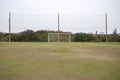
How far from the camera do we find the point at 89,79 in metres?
4.96

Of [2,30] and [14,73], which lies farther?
[2,30]

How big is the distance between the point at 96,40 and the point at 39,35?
1034cm

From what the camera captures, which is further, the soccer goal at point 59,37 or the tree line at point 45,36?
the tree line at point 45,36

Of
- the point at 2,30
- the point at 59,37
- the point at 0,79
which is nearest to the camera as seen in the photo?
the point at 0,79

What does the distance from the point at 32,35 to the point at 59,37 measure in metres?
6.37

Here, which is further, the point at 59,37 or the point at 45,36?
→ the point at 45,36

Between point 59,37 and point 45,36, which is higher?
point 45,36

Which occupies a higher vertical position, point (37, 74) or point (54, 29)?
point (54, 29)

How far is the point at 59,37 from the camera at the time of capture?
97.1 ft

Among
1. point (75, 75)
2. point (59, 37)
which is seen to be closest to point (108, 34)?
point (59, 37)

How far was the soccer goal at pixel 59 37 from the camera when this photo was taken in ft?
96.3

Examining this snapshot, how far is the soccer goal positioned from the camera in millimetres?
29359

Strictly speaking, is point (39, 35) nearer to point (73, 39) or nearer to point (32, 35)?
point (32, 35)

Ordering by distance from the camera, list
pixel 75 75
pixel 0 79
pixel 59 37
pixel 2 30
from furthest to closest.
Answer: pixel 2 30 → pixel 59 37 → pixel 75 75 → pixel 0 79
